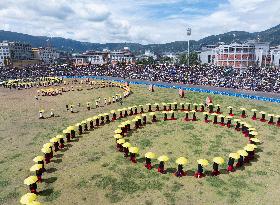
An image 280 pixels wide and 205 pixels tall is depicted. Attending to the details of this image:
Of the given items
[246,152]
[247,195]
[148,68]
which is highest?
[148,68]

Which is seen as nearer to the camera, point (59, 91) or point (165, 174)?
point (165, 174)

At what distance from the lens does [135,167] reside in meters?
23.4

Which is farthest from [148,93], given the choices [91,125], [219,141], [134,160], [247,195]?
[247,195]

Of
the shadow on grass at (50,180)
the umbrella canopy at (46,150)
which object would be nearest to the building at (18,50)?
the umbrella canopy at (46,150)

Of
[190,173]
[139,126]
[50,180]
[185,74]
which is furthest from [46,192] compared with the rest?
[185,74]

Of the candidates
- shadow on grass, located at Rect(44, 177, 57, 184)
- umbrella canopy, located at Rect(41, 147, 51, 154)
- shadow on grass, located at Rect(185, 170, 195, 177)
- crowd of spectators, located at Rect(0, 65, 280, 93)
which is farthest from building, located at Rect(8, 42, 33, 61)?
shadow on grass, located at Rect(185, 170, 195, 177)

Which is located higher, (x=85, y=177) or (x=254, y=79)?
(x=254, y=79)

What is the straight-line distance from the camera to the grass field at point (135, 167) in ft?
62.5

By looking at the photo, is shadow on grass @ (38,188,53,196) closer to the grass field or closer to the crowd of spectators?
the grass field

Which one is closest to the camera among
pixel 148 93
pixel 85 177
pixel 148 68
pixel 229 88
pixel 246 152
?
pixel 85 177

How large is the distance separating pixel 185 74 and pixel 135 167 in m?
58.2

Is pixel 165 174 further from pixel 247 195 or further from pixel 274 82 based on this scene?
pixel 274 82

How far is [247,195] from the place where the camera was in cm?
1886

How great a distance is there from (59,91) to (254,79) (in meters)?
46.9
